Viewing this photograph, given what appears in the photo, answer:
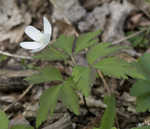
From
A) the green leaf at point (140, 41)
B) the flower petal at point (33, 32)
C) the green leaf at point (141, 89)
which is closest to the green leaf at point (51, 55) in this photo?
the flower petal at point (33, 32)

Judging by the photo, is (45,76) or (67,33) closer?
(45,76)

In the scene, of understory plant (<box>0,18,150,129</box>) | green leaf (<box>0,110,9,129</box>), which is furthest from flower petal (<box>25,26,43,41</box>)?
green leaf (<box>0,110,9,129</box>)

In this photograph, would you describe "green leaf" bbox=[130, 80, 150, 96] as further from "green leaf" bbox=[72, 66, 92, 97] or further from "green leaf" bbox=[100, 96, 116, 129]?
"green leaf" bbox=[72, 66, 92, 97]

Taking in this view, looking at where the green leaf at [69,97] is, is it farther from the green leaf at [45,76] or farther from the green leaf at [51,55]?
the green leaf at [51,55]

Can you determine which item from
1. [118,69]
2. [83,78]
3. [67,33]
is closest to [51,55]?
[83,78]

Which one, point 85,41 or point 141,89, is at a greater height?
point 85,41

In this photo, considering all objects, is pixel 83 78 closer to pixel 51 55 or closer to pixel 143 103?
pixel 51 55

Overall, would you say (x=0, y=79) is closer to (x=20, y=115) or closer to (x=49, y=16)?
(x=20, y=115)
